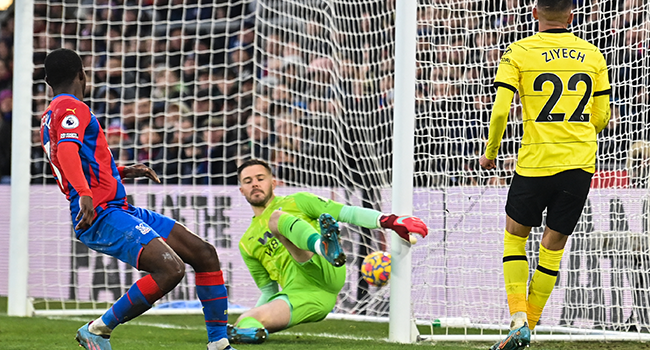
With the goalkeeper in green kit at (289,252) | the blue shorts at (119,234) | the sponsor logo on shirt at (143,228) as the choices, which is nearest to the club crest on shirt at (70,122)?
the blue shorts at (119,234)

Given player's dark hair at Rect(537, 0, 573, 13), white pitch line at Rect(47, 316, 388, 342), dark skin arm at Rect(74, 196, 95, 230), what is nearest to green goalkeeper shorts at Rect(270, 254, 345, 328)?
white pitch line at Rect(47, 316, 388, 342)

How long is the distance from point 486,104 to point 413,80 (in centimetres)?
102

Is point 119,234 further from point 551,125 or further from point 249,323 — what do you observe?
point 551,125

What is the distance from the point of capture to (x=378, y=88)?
734 cm

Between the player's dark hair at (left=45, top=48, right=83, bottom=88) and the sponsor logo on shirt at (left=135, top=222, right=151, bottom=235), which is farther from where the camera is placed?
the player's dark hair at (left=45, top=48, right=83, bottom=88)

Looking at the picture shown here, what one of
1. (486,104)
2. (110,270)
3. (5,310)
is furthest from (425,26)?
(5,310)

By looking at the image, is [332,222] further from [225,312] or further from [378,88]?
[378,88]

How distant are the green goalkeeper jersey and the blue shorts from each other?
69.5 inches

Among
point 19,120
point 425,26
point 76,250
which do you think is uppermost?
point 425,26

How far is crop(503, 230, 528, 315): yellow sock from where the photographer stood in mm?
4008

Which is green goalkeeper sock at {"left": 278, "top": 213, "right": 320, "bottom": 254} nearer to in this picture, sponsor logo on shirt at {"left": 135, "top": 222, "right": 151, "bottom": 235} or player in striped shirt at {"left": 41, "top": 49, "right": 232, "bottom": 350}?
player in striped shirt at {"left": 41, "top": 49, "right": 232, "bottom": 350}

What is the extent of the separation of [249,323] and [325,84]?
112 inches

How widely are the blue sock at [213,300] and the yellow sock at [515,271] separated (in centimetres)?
137

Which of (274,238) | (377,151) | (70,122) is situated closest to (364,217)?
(274,238)
